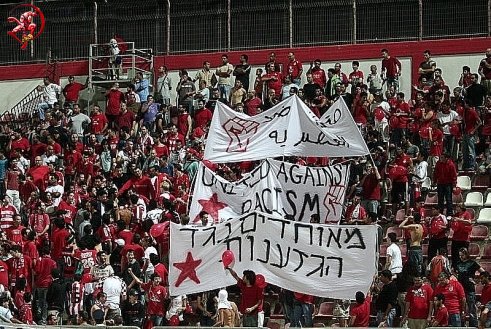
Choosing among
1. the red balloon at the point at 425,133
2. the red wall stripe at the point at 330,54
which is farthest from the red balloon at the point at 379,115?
the red wall stripe at the point at 330,54

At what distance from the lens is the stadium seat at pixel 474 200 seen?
29.0m

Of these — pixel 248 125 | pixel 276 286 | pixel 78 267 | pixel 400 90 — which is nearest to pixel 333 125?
pixel 248 125

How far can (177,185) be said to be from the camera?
30625 mm

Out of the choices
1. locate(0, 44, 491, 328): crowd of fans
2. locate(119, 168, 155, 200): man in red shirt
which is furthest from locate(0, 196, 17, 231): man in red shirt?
locate(119, 168, 155, 200): man in red shirt

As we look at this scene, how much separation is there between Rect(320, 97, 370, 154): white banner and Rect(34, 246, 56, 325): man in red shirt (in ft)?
20.3

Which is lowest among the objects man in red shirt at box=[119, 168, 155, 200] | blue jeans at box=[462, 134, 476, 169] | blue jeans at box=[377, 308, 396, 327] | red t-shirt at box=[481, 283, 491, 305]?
blue jeans at box=[377, 308, 396, 327]

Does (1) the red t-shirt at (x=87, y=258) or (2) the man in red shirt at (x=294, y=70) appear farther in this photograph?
(2) the man in red shirt at (x=294, y=70)

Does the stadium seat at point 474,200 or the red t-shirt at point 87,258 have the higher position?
the stadium seat at point 474,200

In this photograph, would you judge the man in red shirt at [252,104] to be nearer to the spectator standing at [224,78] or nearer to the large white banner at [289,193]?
the spectator standing at [224,78]

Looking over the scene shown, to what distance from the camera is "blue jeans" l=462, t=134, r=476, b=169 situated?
2948 centimetres

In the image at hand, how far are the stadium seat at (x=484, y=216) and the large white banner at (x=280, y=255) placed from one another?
5.08 metres

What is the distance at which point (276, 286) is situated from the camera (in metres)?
25.7

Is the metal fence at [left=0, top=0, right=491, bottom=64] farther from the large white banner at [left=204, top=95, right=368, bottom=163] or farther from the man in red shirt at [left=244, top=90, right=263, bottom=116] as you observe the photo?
the large white banner at [left=204, top=95, right=368, bottom=163]

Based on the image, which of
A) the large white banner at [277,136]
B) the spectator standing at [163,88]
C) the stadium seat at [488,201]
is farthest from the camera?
the spectator standing at [163,88]
